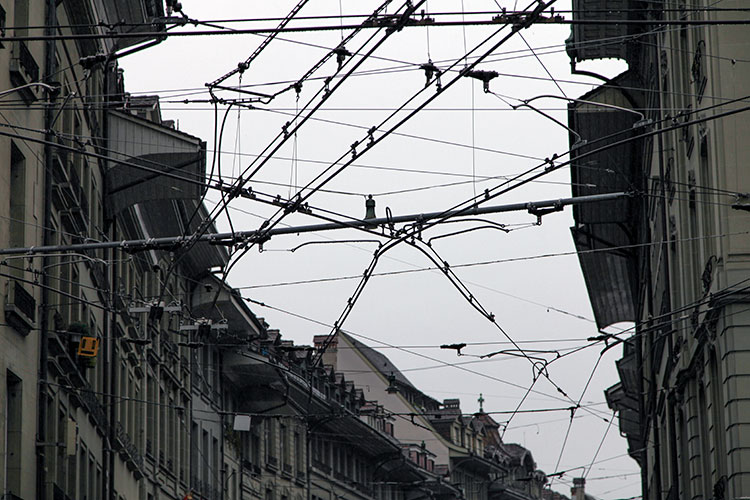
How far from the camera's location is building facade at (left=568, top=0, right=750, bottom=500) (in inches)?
829

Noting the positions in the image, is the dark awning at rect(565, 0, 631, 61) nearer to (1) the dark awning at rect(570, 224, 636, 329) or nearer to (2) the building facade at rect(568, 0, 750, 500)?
(2) the building facade at rect(568, 0, 750, 500)

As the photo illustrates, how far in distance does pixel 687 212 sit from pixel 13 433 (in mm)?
11840

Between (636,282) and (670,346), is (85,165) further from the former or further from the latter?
(636,282)

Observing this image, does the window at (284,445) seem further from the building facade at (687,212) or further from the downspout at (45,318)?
the downspout at (45,318)

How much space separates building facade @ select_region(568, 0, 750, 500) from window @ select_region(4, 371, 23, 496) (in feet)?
28.2

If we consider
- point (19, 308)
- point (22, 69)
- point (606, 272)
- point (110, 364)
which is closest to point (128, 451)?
point (110, 364)

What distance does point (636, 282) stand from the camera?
4878 centimetres

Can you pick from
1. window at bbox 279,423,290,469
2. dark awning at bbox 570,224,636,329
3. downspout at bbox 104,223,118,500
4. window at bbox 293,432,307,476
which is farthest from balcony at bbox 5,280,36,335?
window at bbox 293,432,307,476

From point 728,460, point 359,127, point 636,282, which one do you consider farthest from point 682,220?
point 636,282

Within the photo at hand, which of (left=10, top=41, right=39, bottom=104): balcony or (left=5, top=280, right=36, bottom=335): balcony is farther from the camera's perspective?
(left=10, top=41, right=39, bottom=104): balcony

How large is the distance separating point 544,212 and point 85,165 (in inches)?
645

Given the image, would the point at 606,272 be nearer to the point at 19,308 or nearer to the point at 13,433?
the point at 13,433

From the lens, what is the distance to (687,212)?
27094mm

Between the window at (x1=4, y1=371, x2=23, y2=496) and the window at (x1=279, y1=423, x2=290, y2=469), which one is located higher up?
the window at (x1=279, y1=423, x2=290, y2=469)
